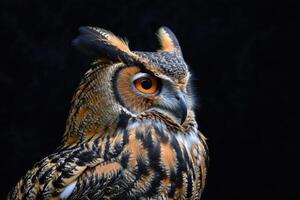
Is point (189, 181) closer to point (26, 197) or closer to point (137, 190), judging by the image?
point (137, 190)

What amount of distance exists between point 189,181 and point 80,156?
370 millimetres

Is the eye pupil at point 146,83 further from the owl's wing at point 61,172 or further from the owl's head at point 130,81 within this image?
the owl's wing at point 61,172

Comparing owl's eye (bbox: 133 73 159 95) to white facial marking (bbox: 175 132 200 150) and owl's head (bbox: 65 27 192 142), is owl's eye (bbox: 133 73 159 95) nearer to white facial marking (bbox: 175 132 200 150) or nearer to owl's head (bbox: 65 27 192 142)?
owl's head (bbox: 65 27 192 142)

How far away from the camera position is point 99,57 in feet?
5.71

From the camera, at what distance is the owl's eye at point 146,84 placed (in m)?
1.68

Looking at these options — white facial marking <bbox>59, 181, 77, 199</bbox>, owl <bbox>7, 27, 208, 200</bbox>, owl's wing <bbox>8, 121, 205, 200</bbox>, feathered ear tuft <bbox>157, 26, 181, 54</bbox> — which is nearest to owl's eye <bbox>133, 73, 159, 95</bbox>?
owl <bbox>7, 27, 208, 200</bbox>

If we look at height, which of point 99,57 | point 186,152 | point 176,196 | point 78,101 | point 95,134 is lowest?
point 176,196

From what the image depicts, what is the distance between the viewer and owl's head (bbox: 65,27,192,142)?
1.68 metres

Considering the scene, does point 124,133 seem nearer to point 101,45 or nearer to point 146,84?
point 146,84

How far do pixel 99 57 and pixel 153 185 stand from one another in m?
0.45

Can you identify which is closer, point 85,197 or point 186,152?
point 85,197

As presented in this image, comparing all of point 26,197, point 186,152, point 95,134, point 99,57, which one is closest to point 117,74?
point 99,57

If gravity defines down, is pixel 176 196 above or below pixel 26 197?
below

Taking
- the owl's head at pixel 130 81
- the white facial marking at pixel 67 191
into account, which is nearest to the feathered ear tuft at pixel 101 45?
the owl's head at pixel 130 81
